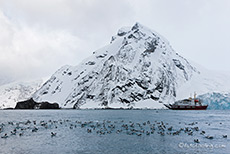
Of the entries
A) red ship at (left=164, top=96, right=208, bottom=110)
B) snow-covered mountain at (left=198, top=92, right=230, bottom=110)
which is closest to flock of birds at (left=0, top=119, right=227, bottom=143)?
red ship at (left=164, top=96, right=208, bottom=110)

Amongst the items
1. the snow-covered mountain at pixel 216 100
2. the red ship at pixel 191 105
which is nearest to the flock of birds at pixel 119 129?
the red ship at pixel 191 105

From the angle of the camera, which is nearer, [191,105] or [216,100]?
[216,100]

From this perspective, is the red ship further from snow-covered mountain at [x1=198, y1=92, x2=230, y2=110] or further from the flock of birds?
the flock of birds

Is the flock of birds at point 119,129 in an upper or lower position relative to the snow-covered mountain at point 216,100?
lower

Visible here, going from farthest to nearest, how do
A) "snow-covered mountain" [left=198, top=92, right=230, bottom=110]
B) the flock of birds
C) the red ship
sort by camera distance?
"snow-covered mountain" [left=198, top=92, right=230, bottom=110] < the red ship < the flock of birds

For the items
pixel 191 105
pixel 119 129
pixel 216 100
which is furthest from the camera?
pixel 191 105

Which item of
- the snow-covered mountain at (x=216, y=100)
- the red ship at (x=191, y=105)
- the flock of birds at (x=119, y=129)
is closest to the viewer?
the flock of birds at (x=119, y=129)

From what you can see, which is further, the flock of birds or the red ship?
the red ship

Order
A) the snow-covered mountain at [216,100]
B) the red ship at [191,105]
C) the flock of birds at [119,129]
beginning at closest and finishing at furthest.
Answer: the flock of birds at [119,129], the red ship at [191,105], the snow-covered mountain at [216,100]

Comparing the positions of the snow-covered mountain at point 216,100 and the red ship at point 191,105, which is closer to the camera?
the red ship at point 191,105

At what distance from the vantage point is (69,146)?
31.7m

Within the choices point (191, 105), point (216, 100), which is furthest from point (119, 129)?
point (216, 100)

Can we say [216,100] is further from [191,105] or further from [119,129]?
[119,129]

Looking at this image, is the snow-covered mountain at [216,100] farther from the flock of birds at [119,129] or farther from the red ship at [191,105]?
the flock of birds at [119,129]
